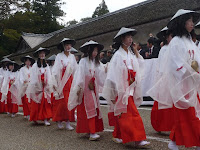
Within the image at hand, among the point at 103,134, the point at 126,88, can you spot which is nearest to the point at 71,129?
the point at 103,134

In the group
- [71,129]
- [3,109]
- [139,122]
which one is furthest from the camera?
[3,109]

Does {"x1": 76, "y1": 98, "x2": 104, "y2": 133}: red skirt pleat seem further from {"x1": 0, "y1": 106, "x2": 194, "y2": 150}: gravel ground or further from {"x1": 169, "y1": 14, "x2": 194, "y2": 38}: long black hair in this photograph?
{"x1": 169, "y1": 14, "x2": 194, "y2": 38}: long black hair

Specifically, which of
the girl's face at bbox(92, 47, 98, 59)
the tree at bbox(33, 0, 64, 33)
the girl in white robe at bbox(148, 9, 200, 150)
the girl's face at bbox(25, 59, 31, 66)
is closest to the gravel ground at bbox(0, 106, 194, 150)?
the girl in white robe at bbox(148, 9, 200, 150)

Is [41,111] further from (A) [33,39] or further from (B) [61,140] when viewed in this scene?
(A) [33,39]

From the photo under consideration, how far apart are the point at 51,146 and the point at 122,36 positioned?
242 cm

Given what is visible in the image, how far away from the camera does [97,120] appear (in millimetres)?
5074

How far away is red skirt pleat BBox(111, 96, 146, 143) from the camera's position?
12.9 feet

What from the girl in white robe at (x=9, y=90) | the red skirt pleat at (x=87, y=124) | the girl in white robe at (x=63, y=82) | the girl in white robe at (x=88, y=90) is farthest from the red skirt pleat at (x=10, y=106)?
the red skirt pleat at (x=87, y=124)

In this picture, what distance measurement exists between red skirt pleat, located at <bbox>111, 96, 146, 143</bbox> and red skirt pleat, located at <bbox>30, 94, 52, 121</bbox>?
346 centimetres

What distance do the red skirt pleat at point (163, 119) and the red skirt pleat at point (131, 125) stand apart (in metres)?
0.87

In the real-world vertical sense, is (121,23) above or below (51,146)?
above

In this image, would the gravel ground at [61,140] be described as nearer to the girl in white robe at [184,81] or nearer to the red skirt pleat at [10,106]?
the girl in white robe at [184,81]

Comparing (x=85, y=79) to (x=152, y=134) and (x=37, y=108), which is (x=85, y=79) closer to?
(x=152, y=134)

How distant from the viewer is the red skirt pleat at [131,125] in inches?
155
